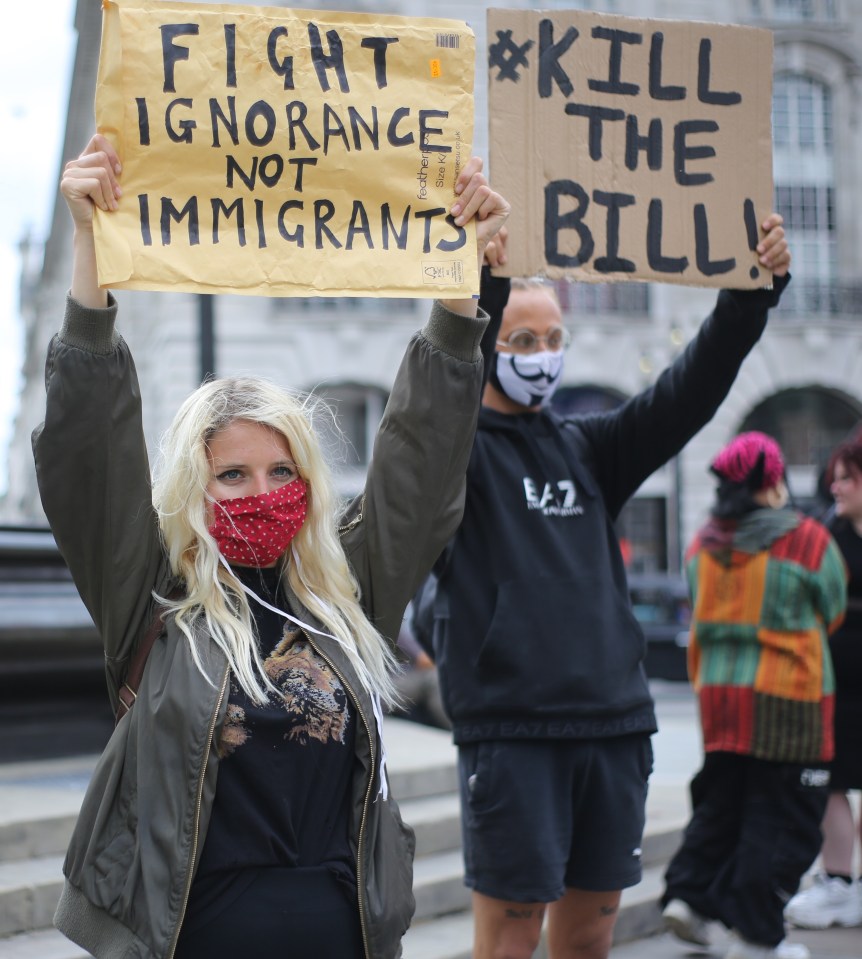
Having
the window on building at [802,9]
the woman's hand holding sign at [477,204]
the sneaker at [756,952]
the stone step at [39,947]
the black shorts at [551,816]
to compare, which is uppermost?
the window on building at [802,9]

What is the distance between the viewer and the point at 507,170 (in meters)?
3.14

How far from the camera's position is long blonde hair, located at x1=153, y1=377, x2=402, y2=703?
7.25ft

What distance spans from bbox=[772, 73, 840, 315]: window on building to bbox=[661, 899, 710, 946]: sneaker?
24.4 metres

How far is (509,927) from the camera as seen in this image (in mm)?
3129

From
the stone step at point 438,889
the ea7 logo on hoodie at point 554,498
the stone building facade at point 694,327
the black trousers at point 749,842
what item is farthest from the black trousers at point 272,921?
the stone building facade at point 694,327

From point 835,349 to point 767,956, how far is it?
24.1 meters

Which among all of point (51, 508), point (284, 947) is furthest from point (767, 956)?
point (51, 508)

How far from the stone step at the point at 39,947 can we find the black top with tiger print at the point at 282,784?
193cm

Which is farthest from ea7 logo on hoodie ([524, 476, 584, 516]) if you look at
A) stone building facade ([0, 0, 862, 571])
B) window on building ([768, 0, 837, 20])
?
window on building ([768, 0, 837, 20])

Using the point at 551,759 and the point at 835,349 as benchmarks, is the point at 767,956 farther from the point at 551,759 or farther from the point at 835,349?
the point at 835,349

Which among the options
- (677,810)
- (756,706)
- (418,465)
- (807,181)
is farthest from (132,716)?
(807,181)

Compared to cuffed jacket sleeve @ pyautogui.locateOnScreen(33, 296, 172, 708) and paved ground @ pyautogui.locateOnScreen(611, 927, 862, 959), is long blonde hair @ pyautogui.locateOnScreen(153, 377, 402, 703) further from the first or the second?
paved ground @ pyautogui.locateOnScreen(611, 927, 862, 959)

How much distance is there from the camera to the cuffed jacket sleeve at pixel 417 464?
238 centimetres

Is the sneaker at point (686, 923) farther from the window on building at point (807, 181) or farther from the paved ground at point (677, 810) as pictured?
the window on building at point (807, 181)
